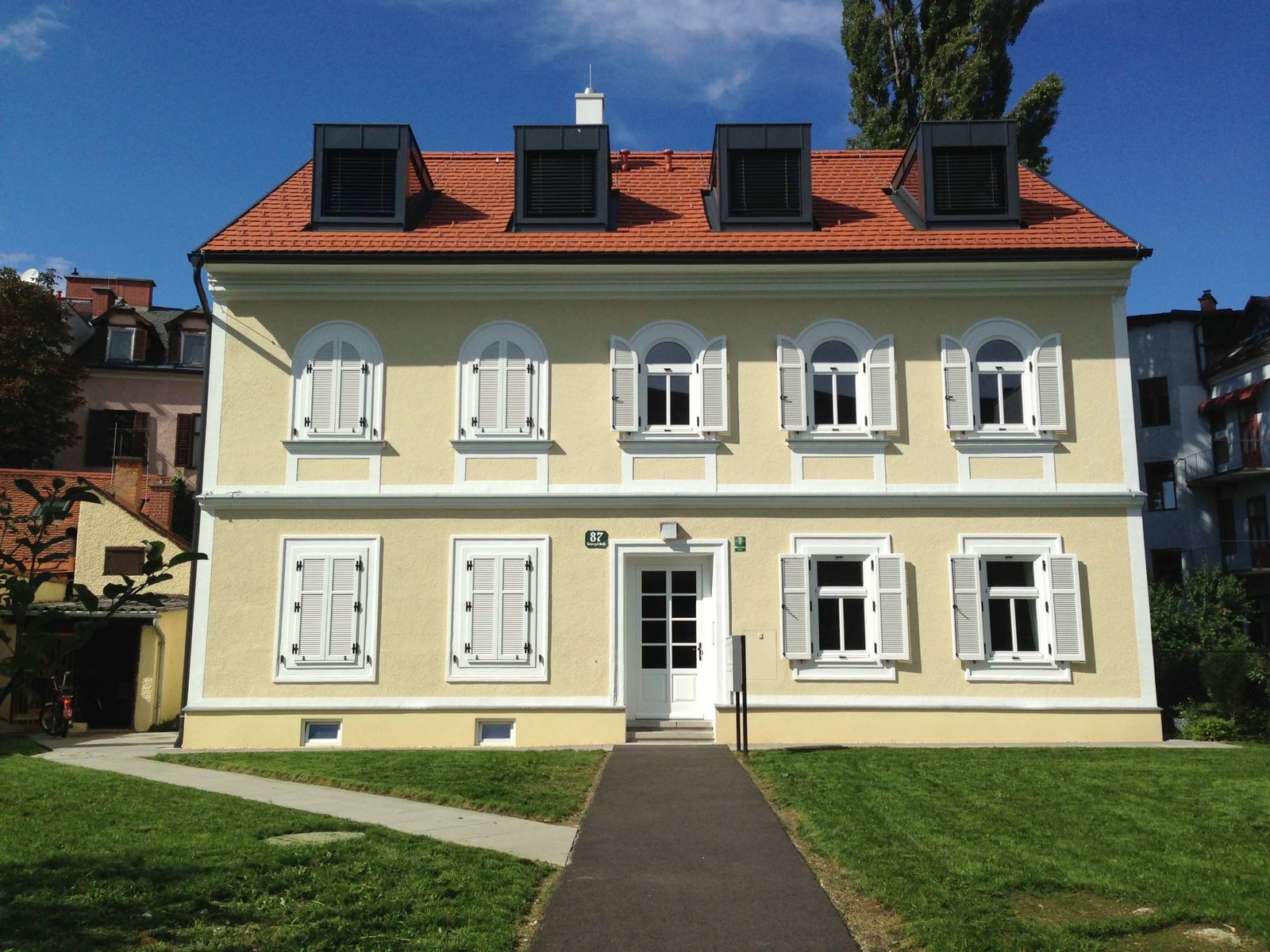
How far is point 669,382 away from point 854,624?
413cm

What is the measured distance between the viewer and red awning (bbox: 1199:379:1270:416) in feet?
107

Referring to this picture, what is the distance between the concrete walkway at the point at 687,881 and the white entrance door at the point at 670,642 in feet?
11.8

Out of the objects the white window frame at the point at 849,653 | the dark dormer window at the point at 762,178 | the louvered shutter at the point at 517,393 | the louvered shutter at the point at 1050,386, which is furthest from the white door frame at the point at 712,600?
the dark dormer window at the point at 762,178

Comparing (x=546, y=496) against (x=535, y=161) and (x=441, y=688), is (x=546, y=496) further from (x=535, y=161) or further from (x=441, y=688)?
(x=535, y=161)

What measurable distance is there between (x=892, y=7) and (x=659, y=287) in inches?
579

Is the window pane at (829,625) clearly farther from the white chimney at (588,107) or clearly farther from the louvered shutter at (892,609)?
the white chimney at (588,107)

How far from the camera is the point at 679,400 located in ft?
45.4

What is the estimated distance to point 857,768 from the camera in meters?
10.3

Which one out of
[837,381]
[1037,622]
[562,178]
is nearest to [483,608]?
[837,381]

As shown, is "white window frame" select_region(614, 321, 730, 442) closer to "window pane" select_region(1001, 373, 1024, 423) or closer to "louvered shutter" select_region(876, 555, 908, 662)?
"louvered shutter" select_region(876, 555, 908, 662)

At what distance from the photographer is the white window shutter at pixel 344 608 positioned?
13211 millimetres

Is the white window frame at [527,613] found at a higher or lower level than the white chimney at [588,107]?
lower

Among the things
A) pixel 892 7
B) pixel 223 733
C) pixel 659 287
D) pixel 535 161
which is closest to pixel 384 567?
pixel 223 733

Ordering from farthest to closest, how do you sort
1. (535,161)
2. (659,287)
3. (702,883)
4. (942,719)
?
(535,161), (659,287), (942,719), (702,883)
